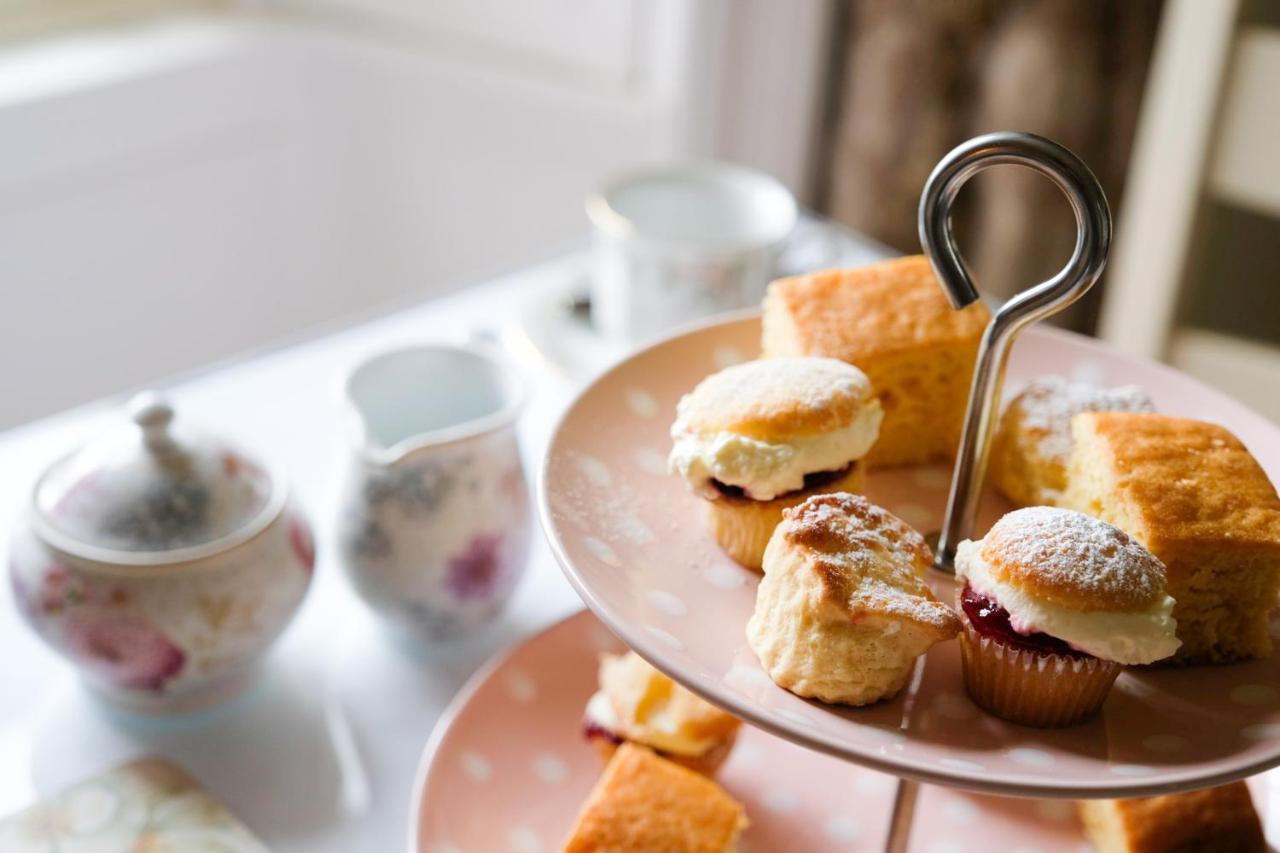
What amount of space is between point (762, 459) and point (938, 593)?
0.10 metres

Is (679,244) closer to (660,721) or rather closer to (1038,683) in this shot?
(660,721)

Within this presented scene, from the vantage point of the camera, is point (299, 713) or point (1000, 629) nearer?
point (1000, 629)

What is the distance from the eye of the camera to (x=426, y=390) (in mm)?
892

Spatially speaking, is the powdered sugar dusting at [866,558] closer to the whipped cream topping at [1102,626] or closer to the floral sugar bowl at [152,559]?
the whipped cream topping at [1102,626]

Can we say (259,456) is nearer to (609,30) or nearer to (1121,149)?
(609,30)

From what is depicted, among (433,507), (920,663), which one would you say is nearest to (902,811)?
(920,663)

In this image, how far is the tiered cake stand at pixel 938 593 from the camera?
1.41 feet

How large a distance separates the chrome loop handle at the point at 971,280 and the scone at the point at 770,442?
0.05 m

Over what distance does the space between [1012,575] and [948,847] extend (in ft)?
0.99

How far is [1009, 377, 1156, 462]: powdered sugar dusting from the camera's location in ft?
1.93

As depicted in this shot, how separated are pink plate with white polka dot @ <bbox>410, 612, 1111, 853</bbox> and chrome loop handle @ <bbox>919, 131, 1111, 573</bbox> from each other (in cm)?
24

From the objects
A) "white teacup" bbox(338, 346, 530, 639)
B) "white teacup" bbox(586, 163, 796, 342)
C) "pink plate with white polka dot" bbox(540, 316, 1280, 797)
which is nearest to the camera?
"pink plate with white polka dot" bbox(540, 316, 1280, 797)

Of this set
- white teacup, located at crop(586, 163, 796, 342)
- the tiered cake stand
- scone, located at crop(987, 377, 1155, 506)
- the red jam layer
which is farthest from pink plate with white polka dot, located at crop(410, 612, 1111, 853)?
white teacup, located at crop(586, 163, 796, 342)

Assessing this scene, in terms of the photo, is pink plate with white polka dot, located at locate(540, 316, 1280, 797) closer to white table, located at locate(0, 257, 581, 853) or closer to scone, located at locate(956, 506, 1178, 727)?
scone, located at locate(956, 506, 1178, 727)
